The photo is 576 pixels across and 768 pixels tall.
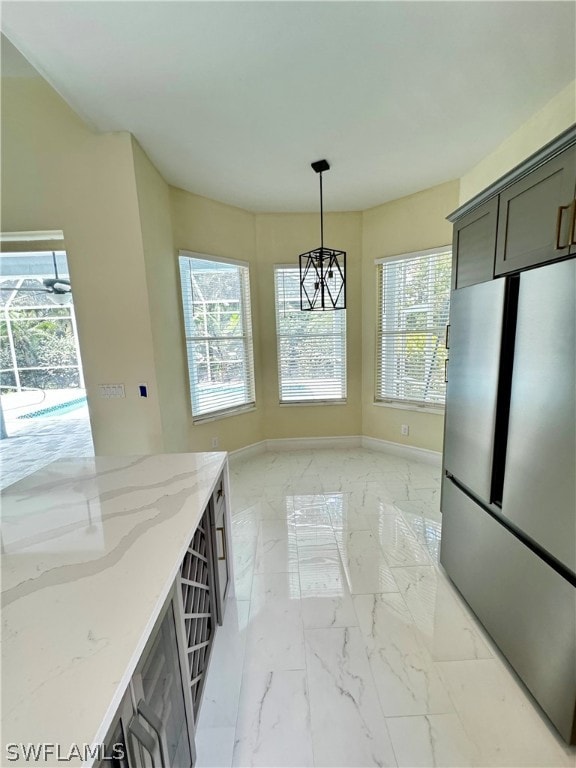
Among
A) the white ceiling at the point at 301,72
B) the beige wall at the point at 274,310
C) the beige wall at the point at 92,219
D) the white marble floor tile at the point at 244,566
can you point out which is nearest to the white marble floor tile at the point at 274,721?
the white marble floor tile at the point at 244,566

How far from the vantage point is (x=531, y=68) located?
1648 millimetres

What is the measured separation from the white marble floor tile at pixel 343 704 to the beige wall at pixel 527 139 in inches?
120

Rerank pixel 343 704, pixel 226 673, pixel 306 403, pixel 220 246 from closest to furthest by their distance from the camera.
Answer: pixel 343 704, pixel 226 673, pixel 220 246, pixel 306 403

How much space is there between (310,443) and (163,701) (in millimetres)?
3224

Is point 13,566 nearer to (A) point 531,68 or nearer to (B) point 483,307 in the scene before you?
(B) point 483,307

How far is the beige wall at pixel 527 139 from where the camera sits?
182 centimetres

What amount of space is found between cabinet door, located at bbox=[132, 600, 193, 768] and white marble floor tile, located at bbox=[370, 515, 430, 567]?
1.48 m

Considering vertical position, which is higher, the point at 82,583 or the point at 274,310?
the point at 274,310

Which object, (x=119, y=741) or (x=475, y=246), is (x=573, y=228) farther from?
(x=119, y=741)

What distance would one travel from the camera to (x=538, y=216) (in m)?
1.16

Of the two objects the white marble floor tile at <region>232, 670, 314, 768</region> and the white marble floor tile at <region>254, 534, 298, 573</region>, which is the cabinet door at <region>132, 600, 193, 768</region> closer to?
the white marble floor tile at <region>232, 670, 314, 768</region>

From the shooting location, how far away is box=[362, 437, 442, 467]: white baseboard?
133 inches

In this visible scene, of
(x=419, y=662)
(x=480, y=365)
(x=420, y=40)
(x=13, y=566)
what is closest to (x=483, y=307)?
(x=480, y=365)

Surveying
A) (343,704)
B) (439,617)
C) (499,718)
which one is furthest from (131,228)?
(499,718)
